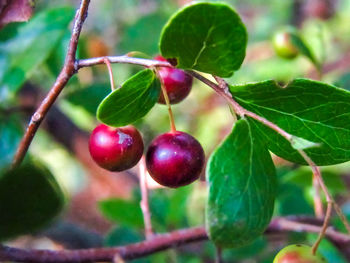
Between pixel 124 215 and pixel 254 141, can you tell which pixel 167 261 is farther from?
pixel 254 141

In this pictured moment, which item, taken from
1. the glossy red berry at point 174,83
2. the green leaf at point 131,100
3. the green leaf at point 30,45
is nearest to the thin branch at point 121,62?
the green leaf at point 131,100

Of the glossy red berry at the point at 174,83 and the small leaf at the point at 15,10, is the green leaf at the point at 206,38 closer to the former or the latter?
the glossy red berry at the point at 174,83

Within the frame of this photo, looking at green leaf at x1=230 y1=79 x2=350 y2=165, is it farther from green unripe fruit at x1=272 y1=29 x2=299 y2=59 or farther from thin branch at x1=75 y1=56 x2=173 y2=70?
green unripe fruit at x1=272 y1=29 x2=299 y2=59

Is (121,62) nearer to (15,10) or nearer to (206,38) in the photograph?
(206,38)

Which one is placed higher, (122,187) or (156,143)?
(156,143)

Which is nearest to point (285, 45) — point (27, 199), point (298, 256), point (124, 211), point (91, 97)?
point (91, 97)

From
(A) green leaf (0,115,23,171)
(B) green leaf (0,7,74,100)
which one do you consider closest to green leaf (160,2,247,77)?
(B) green leaf (0,7,74,100)

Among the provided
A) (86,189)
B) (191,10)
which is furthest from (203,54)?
(86,189)
